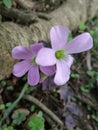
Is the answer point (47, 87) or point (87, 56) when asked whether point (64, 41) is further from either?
point (87, 56)

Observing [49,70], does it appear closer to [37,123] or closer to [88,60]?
[37,123]

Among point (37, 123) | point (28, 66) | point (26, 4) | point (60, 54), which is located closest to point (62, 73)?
point (60, 54)

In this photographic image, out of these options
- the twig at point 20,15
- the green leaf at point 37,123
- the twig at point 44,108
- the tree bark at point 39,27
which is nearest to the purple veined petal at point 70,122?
the twig at point 44,108

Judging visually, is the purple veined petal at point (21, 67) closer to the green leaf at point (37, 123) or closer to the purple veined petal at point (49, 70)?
the purple veined petal at point (49, 70)

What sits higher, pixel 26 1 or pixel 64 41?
pixel 64 41

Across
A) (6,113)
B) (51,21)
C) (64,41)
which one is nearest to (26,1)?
(51,21)

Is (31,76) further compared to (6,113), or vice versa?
(6,113)
